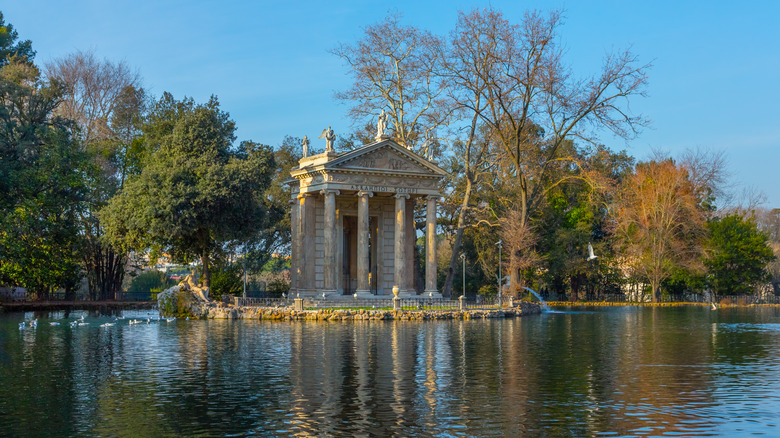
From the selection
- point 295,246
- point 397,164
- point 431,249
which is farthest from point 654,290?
point 295,246

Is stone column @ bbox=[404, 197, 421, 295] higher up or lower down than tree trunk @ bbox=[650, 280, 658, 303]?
higher up

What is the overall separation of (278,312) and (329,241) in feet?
25.2

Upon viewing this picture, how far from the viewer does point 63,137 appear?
48.6 meters

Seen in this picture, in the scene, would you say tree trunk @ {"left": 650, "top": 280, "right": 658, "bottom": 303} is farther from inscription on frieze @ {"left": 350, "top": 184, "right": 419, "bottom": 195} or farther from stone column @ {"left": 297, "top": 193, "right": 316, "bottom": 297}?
stone column @ {"left": 297, "top": 193, "right": 316, "bottom": 297}

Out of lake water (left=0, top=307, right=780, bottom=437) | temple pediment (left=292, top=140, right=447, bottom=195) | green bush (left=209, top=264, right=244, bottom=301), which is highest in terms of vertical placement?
temple pediment (left=292, top=140, right=447, bottom=195)

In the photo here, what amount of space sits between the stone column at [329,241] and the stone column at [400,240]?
13.0 ft

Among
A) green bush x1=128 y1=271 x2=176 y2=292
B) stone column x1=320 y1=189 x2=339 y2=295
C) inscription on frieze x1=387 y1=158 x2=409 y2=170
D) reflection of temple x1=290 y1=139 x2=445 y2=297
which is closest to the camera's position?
stone column x1=320 y1=189 x2=339 y2=295

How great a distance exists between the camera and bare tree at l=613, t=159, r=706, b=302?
2635 inches

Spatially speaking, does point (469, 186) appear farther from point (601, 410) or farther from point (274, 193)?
point (601, 410)

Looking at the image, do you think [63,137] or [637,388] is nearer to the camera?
[637,388]

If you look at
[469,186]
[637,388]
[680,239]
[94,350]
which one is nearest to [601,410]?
[637,388]

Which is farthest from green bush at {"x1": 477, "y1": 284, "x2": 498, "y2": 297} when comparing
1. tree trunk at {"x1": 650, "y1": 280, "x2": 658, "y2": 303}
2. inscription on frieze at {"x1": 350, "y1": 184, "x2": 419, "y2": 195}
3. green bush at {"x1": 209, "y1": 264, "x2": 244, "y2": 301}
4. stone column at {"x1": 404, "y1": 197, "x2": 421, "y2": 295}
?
inscription on frieze at {"x1": 350, "y1": 184, "x2": 419, "y2": 195}

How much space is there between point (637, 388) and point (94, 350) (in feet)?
Result: 52.4

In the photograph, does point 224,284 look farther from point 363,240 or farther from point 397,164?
point 397,164
